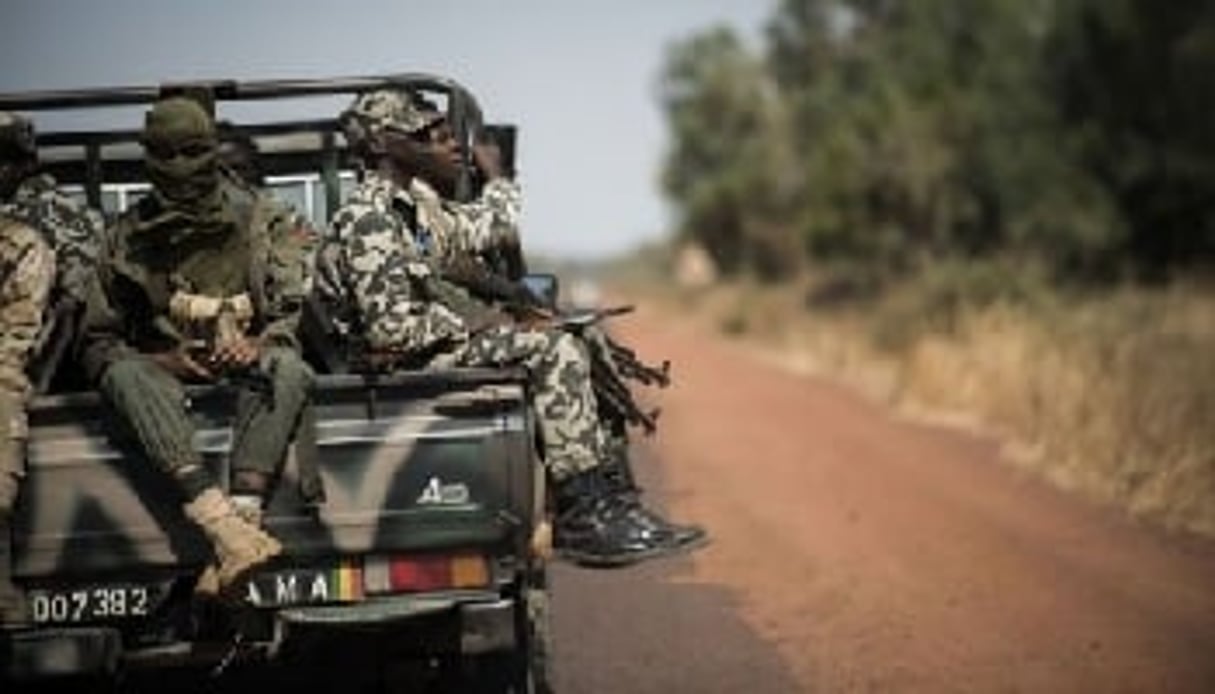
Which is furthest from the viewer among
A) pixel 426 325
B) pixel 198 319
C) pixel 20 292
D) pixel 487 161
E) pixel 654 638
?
pixel 654 638

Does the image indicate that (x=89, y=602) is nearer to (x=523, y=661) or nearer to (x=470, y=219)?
(x=523, y=661)

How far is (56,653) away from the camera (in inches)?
212

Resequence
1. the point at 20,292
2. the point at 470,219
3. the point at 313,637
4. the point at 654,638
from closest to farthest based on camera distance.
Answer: the point at 313,637 → the point at 20,292 → the point at 470,219 → the point at 654,638

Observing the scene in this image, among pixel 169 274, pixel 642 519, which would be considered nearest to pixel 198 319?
pixel 169 274

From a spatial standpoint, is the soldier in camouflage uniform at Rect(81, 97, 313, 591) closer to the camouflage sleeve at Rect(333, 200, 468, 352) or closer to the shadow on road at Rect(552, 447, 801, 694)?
the camouflage sleeve at Rect(333, 200, 468, 352)

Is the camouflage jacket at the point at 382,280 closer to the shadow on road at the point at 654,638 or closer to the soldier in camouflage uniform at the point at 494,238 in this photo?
the soldier in camouflage uniform at the point at 494,238

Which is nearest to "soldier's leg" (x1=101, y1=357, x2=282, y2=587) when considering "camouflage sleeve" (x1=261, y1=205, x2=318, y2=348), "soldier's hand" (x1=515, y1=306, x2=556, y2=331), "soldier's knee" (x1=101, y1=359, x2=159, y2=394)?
"soldier's knee" (x1=101, y1=359, x2=159, y2=394)

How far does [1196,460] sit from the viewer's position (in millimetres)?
11133

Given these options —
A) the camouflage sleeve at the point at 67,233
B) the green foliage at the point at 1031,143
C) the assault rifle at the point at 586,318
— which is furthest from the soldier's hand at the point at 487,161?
the green foliage at the point at 1031,143

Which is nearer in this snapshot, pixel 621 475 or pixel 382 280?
pixel 382 280

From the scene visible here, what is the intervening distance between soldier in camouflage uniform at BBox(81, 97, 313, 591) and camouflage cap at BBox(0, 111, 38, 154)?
482 mm

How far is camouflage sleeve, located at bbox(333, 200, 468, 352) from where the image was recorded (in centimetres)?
587

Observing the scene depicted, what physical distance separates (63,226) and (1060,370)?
979 centimetres

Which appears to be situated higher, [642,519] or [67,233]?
[67,233]
